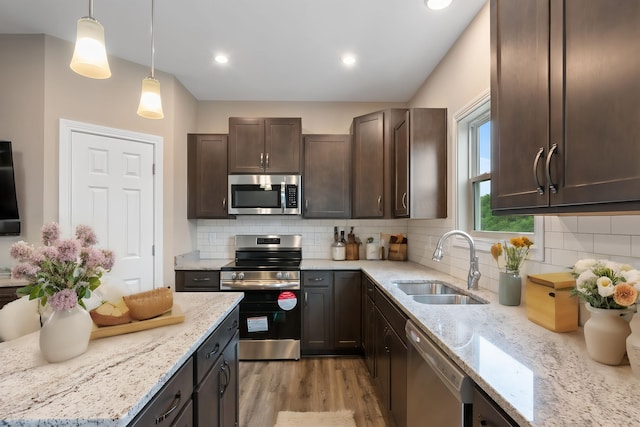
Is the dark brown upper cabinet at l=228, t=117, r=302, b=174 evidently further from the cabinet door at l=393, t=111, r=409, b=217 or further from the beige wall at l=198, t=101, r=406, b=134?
the cabinet door at l=393, t=111, r=409, b=217

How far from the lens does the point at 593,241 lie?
1218 mm

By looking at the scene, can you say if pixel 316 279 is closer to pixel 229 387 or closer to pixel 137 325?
pixel 229 387

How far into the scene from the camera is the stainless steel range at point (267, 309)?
289 centimetres

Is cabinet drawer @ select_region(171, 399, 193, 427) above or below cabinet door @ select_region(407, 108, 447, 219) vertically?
below

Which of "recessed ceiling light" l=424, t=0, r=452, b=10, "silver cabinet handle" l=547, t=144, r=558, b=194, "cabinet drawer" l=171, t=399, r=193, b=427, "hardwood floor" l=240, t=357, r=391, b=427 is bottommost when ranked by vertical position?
"hardwood floor" l=240, t=357, r=391, b=427

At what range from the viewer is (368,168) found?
10.3 ft

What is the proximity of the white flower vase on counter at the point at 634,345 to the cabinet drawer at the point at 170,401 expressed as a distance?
136 centimetres

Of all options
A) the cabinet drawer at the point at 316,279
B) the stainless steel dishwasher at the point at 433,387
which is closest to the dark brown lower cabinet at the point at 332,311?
the cabinet drawer at the point at 316,279

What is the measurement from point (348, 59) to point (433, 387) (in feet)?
Answer: 8.26

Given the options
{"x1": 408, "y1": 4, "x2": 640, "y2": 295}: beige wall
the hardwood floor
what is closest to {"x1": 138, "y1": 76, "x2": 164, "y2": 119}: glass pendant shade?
{"x1": 408, "y1": 4, "x2": 640, "y2": 295}: beige wall

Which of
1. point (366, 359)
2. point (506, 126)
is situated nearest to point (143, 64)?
point (506, 126)

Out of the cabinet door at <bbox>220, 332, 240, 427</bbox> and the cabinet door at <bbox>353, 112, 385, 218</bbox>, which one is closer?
the cabinet door at <bbox>220, 332, 240, 427</bbox>

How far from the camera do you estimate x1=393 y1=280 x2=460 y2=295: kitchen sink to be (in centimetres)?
217

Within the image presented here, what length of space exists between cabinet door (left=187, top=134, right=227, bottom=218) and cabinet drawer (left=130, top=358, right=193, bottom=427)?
2.40 meters
